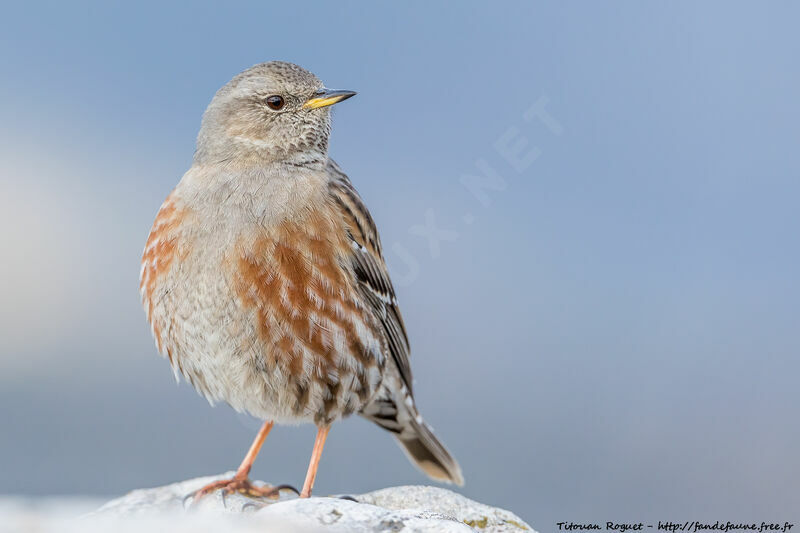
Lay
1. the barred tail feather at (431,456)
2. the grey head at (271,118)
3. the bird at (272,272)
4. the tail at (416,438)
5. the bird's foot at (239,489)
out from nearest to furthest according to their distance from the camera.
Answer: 1. the bird at (272,272)
2. the grey head at (271,118)
3. the bird's foot at (239,489)
4. the tail at (416,438)
5. the barred tail feather at (431,456)

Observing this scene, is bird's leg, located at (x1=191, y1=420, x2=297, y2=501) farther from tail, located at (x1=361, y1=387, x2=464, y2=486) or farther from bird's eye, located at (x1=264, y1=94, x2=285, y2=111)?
bird's eye, located at (x1=264, y1=94, x2=285, y2=111)

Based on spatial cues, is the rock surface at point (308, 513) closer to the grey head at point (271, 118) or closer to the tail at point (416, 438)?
the tail at point (416, 438)

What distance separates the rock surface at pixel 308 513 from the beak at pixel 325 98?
9.11 feet

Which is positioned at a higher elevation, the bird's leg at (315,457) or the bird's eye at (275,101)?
the bird's eye at (275,101)

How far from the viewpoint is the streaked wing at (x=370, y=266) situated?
6531 mm

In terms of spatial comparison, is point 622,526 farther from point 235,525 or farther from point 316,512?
point 235,525

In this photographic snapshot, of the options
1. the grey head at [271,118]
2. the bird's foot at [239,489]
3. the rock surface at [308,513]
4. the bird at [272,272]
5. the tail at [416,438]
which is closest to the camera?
the rock surface at [308,513]

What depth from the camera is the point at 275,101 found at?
6531 mm

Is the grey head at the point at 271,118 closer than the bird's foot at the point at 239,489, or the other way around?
the grey head at the point at 271,118

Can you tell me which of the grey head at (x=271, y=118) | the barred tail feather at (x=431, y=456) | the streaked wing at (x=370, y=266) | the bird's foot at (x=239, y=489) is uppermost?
the grey head at (x=271, y=118)

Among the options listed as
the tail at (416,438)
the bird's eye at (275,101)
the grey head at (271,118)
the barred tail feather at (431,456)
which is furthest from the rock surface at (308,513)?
the bird's eye at (275,101)

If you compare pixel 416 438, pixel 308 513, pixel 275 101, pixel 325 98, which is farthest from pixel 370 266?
pixel 308 513

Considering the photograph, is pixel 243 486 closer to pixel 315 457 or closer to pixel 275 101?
pixel 315 457

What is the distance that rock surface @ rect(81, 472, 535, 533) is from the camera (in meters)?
4.50
